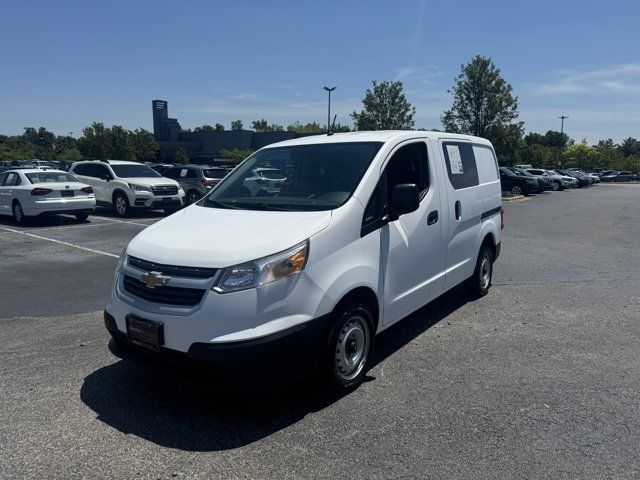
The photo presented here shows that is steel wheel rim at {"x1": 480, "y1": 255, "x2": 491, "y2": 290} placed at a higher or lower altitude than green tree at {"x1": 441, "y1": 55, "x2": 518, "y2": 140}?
lower

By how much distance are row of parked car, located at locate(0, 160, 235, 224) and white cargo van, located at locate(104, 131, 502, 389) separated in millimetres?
10930

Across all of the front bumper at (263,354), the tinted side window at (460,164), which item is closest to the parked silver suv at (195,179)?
the tinted side window at (460,164)

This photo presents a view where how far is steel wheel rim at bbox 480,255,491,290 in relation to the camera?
654 centimetres

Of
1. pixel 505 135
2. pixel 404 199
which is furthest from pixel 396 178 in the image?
pixel 505 135

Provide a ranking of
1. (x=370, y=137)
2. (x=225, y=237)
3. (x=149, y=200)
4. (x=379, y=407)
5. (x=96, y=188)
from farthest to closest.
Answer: (x=96, y=188), (x=149, y=200), (x=370, y=137), (x=379, y=407), (x=225, y=237)

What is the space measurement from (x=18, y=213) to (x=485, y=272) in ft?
43.0

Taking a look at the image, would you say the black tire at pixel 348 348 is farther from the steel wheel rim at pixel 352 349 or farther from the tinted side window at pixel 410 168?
the tinted side window at pixel 410 168

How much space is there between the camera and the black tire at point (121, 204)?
16.3 m

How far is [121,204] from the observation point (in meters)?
16.4

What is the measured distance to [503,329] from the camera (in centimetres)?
543

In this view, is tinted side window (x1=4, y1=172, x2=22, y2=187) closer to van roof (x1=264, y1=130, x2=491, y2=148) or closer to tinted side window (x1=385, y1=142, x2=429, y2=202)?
van roof (x1=264, y1=130, x2=491, y2=148)

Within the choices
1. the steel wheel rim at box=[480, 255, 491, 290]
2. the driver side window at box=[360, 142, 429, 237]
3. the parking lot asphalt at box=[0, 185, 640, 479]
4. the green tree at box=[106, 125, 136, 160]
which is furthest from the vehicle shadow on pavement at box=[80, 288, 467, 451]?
the green tree at box=[106, 125, 136, 160]

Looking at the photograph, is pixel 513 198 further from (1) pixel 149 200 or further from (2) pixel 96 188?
(2) pixel 96 188

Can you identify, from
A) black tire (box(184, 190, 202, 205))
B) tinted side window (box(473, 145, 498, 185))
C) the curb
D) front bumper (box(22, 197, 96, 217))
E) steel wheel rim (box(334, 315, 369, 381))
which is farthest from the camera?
the curb
